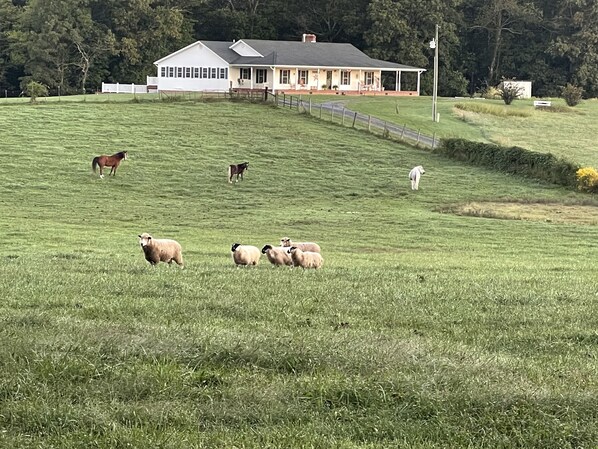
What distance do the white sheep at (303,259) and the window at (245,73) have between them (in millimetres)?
70945

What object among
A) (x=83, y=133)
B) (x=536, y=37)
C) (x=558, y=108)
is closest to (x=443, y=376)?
(x=83, y=133)

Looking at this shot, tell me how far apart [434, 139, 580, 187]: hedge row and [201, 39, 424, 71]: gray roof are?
116 ft

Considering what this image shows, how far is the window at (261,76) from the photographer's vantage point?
278ft

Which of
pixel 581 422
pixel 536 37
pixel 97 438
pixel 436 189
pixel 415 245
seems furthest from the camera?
pixel 536 37

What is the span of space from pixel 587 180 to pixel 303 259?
86.2 feet

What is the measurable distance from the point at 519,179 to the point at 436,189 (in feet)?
19.0

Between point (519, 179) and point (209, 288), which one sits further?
point (519, 179)

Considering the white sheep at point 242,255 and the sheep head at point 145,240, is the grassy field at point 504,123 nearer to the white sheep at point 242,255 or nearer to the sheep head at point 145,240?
the white sheep at point 242,255

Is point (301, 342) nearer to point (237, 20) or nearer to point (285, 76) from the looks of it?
point (285, 76)

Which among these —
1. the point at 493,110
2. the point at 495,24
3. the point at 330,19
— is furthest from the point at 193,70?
the point at 495,24

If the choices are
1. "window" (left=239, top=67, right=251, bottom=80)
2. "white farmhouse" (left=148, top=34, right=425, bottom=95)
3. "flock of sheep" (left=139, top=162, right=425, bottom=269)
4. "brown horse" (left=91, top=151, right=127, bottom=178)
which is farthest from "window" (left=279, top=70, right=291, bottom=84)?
"flock of sheep" (left=139, top=162, right=425, bottom=269)

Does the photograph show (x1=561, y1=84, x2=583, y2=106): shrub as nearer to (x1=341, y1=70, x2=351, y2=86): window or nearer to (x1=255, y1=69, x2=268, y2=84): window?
(x1=341, y1=70, x2=351, y2=86): window

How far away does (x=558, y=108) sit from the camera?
83.0 metres

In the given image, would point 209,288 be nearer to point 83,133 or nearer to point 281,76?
point 83,133
